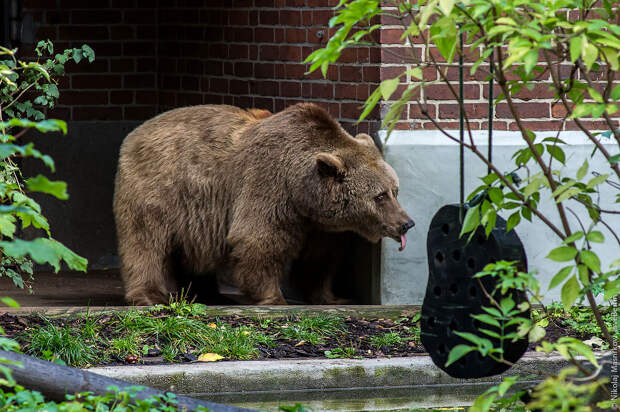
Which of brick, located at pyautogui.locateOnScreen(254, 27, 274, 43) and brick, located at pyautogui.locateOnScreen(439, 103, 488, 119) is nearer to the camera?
brick, located at pyautogui.locateOnScreen(439, 103, 488, 119)

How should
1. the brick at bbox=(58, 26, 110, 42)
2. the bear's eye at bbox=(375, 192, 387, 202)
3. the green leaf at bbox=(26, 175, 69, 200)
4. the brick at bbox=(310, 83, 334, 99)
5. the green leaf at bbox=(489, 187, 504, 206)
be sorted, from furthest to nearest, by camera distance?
the brick at bbox=(58, 26, 110, 42), the brick at bbox=(310, 83, 334, 99), the bear's eye at bbox=(375, 192, 387, 202), the green leaf at bbox=(489, 187, 504, 206), the green leaf at bbox=(26, 175, 69, 200)

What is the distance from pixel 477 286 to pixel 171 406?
132 cm

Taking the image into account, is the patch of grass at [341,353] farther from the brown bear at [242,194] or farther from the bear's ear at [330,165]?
the bear's ear at [330,165]

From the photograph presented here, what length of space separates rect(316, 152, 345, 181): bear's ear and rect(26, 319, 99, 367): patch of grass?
75.1 inches

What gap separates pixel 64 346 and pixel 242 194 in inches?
73.7

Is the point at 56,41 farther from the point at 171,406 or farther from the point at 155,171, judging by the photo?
the point at 171,406

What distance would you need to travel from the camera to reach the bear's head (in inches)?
241

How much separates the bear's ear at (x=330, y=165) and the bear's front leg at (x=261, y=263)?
0.57m

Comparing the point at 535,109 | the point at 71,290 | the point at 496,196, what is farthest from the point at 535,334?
the point at 71,290

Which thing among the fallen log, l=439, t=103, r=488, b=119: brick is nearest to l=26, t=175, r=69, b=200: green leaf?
the fallen log

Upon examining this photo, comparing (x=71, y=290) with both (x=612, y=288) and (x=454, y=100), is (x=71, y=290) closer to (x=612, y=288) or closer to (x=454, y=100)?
(x=454, y=100)

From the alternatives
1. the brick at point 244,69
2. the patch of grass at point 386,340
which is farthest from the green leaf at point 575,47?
the brick at point 244,69

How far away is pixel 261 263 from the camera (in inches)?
250

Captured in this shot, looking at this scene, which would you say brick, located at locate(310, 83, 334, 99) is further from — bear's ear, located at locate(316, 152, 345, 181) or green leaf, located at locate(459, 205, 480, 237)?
green leaf, located at locate(459, 205, 480, 237)
